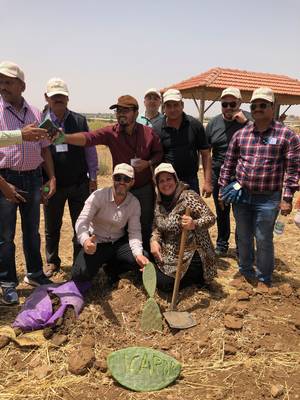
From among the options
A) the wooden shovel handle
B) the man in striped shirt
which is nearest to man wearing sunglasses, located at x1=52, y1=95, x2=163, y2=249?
the man in striped shirt

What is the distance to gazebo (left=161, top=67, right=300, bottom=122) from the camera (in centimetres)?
1372

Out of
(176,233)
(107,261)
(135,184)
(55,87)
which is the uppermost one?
(55,87)

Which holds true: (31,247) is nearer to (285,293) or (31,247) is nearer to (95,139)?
(95,139)

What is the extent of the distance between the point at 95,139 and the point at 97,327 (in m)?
1.80

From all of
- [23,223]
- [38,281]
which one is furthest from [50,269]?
[23,223]

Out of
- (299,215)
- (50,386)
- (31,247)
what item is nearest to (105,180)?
(31,247)

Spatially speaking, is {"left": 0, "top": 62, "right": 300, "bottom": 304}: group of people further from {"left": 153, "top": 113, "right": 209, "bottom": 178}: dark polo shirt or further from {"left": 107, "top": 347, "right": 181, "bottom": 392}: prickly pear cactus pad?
{"left": 107, "top": 347, "right": 181, "bottom": 392}: prickly pear cactus pad

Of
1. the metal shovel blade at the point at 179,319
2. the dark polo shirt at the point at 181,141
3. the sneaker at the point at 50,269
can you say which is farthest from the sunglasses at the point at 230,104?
the sneaker at the point at 50,269

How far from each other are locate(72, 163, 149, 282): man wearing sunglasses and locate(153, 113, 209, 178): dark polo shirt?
0.70 meters

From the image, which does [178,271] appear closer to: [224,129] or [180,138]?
[180,138]

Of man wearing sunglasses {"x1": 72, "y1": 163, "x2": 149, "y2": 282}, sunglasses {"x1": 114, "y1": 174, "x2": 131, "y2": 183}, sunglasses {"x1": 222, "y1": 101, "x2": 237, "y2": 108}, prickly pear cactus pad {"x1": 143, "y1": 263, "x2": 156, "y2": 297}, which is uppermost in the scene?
sunglasses {"x1": 222, "y1": 101, "x2": 237, "y2": 108}

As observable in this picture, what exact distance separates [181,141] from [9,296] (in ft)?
7.93

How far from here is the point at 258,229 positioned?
4082 mm

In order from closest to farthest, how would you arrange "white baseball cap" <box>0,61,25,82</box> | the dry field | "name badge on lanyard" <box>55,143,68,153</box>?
the dry field
"white baseball cap" <box>0,61,25,82</box>
"name badge on lanyard" <box>55,143,68,153</box>
